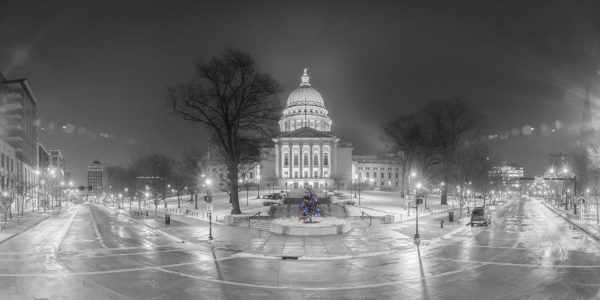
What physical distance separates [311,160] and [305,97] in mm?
35781

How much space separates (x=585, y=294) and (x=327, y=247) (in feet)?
47.9

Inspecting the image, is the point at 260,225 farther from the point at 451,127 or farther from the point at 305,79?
the point at 305,79

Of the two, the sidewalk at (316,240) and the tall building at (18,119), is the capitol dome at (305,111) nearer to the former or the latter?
the tall building at (18,119)

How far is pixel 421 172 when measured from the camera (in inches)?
3263

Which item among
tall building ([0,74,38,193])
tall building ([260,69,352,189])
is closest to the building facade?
tall building ([260,69,352,189])

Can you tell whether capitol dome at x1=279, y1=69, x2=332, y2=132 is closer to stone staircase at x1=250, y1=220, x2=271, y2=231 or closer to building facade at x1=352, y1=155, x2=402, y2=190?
building facade at x1=352, y1=155, x2=402, y2=190

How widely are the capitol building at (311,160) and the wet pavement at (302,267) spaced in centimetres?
9642

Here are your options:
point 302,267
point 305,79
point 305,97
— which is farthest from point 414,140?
point 305,79

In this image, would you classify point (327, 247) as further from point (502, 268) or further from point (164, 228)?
point (164, 228)

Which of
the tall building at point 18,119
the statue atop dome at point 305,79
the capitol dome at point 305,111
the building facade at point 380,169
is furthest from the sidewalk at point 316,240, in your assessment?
the statue atop dome at point 305,79

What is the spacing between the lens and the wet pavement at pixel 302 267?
17.2 meters

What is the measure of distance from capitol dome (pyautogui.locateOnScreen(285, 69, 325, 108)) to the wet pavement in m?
141

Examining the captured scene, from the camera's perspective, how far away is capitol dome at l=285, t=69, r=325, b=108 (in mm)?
175375

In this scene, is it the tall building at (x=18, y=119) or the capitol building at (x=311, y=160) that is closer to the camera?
the tall building at (x=18, y=119)
